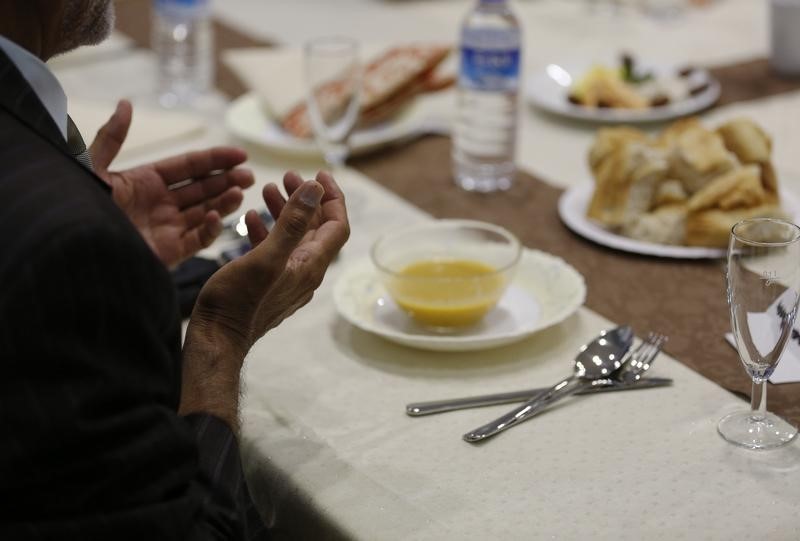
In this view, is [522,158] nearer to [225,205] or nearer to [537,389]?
[225,205]

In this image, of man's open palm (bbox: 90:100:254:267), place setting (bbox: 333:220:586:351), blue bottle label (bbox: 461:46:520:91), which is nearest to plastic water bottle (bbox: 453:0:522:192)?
blue bottle label (bbox: 461:46:520:91)

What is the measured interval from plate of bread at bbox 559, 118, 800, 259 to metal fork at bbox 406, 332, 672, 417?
252mm

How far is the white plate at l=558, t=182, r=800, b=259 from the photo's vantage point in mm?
1323

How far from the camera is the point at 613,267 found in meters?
1.33

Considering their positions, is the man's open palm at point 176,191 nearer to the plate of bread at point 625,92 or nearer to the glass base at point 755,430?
the glass base at point 755,430

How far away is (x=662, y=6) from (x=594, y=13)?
6.2 inches

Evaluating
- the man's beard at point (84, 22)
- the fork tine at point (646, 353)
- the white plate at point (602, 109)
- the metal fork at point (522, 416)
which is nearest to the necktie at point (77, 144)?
the man's beard at point (84, 22)

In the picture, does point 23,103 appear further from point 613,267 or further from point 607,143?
point 607,143

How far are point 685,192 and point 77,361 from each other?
925mm

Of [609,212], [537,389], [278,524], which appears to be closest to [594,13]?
[609,212]

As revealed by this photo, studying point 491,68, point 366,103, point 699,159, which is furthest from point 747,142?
point 366,103

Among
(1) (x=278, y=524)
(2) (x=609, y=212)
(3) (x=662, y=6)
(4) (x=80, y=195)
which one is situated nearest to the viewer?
(4) (x=80, y=195)

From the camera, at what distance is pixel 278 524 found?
96 cm

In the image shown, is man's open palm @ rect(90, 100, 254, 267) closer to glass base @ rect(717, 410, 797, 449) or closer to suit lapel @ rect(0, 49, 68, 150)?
suit lapel @ rect(0, 49, 68, 150)
